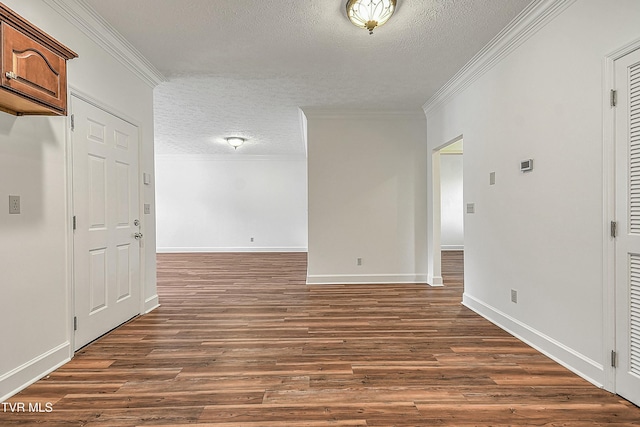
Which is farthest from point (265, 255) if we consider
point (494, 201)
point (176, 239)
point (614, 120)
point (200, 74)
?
point (614, 120)

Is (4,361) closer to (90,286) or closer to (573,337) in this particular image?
(90,286)

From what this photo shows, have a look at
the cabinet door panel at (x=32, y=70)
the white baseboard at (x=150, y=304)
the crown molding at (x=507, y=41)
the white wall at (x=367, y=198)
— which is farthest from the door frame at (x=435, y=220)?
the cabinet door panel at (x=32, y=70)

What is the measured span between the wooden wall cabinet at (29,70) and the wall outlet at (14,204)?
537 mm

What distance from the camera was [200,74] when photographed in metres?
3.83

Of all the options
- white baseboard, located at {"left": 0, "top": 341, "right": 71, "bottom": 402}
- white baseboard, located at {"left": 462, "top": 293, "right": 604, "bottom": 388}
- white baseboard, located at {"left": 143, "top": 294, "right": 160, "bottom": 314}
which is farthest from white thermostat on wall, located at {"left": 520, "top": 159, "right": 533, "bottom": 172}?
white baseboard, located at {"left": 143, "top": 294, "right": 160, "bottom": 314}

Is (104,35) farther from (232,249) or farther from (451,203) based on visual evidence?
(451,203)

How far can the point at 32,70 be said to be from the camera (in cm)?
184

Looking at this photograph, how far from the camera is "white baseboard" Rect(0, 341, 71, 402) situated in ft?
6.57

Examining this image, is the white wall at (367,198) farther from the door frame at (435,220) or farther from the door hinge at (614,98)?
the door hinge at (614,98)

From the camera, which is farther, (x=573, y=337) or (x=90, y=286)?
(x=90, y=286)

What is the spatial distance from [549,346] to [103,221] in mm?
3919

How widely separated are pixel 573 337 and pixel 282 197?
810 cm

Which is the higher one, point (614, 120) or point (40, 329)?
point (614, 120)

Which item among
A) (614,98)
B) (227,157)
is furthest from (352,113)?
(227,157)
